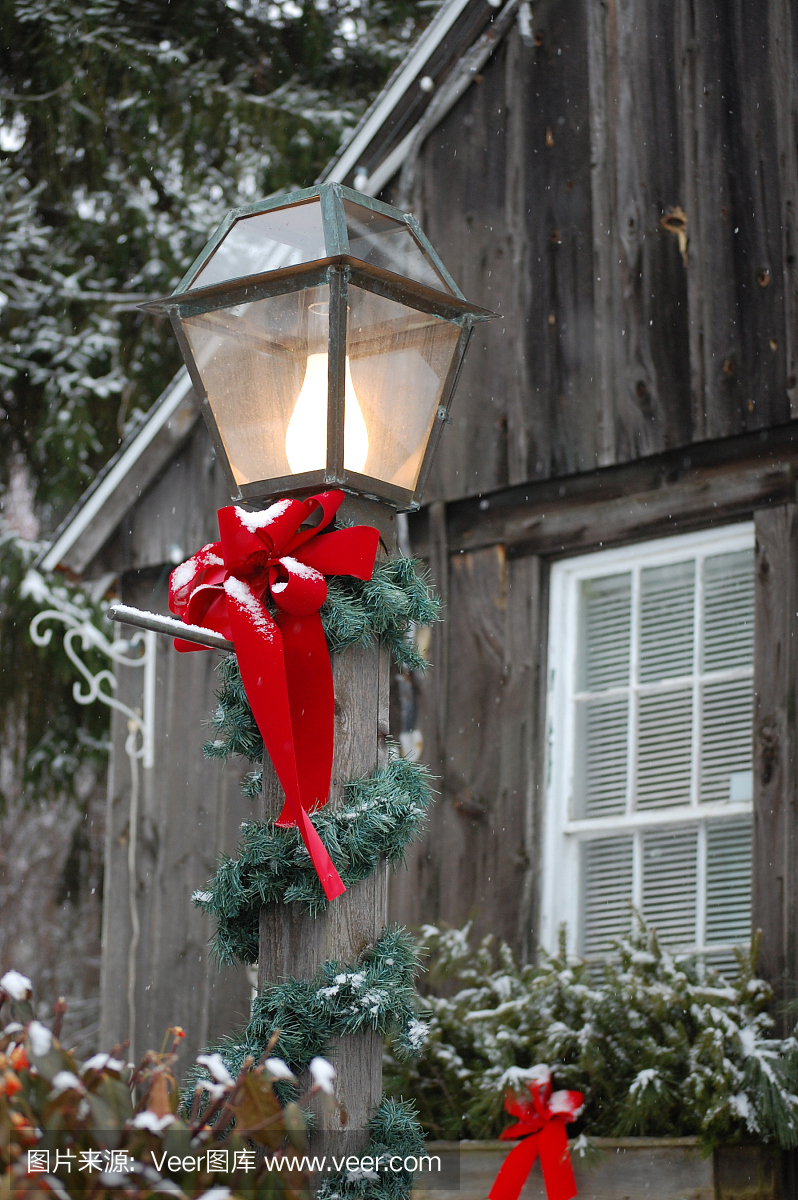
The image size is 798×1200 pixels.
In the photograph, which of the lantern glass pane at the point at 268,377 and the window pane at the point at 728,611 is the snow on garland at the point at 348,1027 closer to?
the lantern glass pane at the point at 268,377

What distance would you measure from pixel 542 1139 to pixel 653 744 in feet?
4.56

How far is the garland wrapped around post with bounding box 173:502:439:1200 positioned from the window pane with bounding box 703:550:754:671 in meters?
2.03

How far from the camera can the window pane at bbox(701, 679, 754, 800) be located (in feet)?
14.7

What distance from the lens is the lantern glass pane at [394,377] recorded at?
274 centimetres

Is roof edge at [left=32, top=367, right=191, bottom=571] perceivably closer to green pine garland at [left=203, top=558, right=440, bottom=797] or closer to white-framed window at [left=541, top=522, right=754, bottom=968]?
white-framed window at [left=541, top=522, right=754, bottom=968]

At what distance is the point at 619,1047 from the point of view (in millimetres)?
3971

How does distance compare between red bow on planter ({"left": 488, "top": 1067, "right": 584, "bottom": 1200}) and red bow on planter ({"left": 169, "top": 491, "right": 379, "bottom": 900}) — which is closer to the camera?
red bow on planter ({"left": 169, "top": 491, "right": 379, "bottom": 900})

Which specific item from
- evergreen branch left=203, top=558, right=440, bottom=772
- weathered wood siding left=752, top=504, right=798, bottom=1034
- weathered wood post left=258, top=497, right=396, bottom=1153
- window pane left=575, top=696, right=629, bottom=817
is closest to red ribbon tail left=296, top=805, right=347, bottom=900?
weathered wood post left=258, top=497, right=396, bottom=1153

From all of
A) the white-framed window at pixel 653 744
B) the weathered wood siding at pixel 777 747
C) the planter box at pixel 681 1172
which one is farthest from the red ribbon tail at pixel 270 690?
the white-framed window at pixel 653 744

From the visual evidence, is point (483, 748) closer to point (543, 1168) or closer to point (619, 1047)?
point (619, 1047)

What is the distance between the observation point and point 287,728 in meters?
2.52

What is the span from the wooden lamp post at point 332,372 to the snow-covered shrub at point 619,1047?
1.54m

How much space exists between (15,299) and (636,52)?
21.8 feet

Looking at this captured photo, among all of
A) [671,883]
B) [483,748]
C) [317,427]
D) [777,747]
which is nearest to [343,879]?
[317,427]
